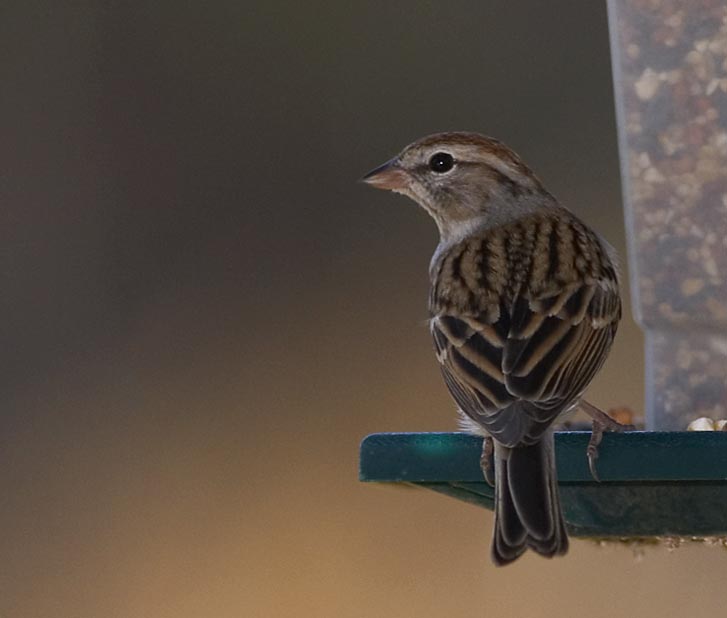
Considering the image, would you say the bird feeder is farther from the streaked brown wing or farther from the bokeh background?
the bokeh background

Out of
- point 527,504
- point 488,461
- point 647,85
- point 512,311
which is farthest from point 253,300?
point 527,504

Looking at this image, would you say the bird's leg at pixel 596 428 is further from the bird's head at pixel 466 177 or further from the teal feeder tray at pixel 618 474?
the bird's head at pixel 466 177

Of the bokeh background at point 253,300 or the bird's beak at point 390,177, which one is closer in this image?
the bird's beak at point 390,177

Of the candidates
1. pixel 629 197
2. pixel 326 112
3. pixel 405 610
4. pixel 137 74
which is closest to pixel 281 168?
pixel 326 112

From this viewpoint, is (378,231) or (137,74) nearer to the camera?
(378,231)

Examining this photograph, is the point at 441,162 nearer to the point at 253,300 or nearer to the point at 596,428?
the point at 596,428

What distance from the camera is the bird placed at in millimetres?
4676

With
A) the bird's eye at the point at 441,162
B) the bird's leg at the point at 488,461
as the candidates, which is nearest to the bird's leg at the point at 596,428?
the bird's leg at the point at 488,461

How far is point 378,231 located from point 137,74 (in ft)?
4.96

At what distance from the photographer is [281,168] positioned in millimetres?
9680

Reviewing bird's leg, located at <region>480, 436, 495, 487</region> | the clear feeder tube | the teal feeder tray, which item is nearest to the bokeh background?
the clear feeder tube

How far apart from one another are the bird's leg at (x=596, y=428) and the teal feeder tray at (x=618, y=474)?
0.06ft

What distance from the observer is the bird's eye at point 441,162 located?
5.96 meters

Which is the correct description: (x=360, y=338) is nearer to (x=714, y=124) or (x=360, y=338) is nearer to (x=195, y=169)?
(x=195, y=169)
